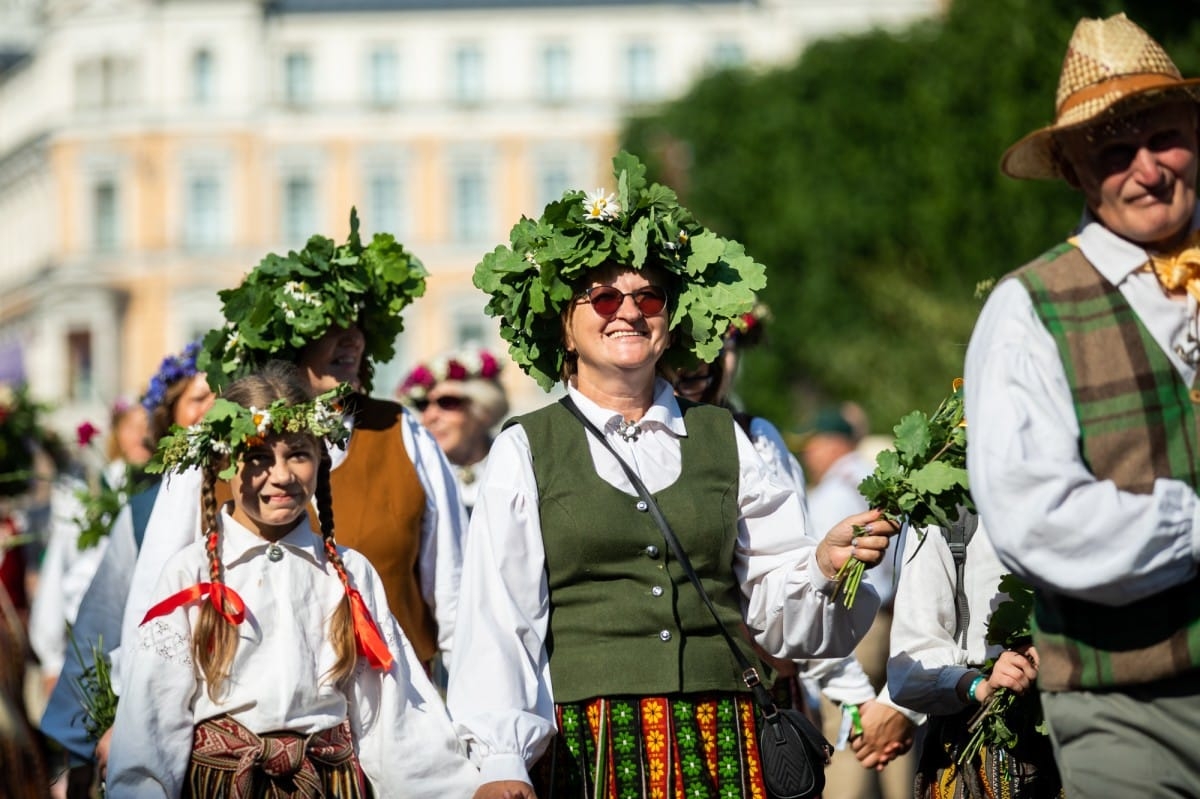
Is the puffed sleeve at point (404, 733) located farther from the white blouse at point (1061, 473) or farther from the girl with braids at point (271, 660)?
the white blouse at point (1061, 473)

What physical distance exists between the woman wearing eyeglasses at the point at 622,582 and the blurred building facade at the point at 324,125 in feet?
251

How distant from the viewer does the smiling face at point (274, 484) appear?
6.06 metres

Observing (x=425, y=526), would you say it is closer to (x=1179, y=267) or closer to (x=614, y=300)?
(x=614, y=300)

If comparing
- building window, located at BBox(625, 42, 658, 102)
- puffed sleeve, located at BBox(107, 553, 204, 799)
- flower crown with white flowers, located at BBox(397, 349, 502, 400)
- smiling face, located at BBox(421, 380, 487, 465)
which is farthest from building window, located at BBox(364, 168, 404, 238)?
puffed sleeve, located at BBox(107, 553, 204, 799)

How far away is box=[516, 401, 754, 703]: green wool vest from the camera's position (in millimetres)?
5609

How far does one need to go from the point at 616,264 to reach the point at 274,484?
1.05 metres

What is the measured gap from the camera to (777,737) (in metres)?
5.62

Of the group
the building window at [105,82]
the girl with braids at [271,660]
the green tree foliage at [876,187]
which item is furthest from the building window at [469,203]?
the girl with braids at [271,660]

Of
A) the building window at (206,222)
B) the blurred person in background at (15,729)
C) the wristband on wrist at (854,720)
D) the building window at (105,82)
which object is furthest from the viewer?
the building window at (206,222)

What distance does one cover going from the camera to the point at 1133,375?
4602mm

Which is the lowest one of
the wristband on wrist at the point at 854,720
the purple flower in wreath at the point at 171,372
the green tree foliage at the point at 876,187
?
the wristband on wrist at the point at 854,720

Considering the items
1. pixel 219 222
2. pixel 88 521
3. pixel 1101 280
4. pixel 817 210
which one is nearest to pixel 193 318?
pixel 219 222

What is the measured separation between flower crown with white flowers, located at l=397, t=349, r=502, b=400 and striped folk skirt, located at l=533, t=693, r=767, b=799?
5544mm

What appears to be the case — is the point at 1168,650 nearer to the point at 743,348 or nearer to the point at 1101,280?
the point at 1101,280
